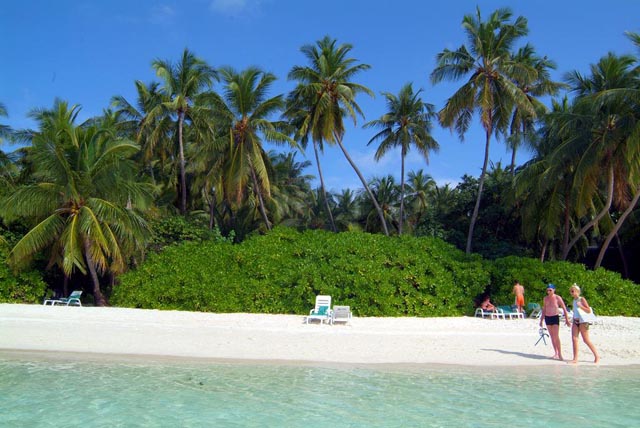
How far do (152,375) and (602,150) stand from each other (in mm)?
17714

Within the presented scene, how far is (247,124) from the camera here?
78.3 ft

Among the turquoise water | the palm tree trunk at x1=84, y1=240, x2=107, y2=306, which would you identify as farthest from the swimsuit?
the palm tree trunk at x1=84, y1=240, x2=107, y2=306

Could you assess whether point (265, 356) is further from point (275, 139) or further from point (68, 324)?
point (275, 139)

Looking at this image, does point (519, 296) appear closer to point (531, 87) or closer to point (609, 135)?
point (609, 135)

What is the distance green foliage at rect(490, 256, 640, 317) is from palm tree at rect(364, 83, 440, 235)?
10.8 meters

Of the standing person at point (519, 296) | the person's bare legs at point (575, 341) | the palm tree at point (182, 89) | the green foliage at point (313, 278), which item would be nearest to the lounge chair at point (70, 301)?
the green foliage at point (313, 278)

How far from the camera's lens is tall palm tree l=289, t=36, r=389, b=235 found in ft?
82.9

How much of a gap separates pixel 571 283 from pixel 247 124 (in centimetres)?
1488

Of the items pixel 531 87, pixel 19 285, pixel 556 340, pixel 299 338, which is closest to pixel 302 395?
pixel 299 338

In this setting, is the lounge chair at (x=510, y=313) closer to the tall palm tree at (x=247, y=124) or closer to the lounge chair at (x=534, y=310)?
the lounge chair at (x=534, y=310)

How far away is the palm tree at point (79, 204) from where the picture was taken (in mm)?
17938

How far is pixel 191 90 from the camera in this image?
26875 millimetres

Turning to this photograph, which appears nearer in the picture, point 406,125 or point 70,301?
point 70,301

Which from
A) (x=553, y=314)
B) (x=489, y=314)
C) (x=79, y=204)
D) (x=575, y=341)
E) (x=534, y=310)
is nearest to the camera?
(x=575, y=341)
